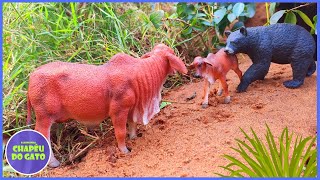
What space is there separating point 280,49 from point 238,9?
11.2 inches

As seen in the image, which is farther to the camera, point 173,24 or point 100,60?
point 173,24

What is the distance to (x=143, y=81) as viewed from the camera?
1.78 metres

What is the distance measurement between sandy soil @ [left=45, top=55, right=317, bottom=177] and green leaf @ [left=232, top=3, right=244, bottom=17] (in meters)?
0.32

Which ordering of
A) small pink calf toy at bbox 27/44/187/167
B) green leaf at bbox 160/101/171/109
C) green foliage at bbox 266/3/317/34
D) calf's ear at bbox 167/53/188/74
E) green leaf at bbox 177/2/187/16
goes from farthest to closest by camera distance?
green leaf at bbox 177/2/187/16, green foliage at bbox 266/3/317/34, green leaf at bbox 160/101/171/109, calf's ear at bbox 167/53/188/74, small pink calf toy at bbox 27/44/187/167

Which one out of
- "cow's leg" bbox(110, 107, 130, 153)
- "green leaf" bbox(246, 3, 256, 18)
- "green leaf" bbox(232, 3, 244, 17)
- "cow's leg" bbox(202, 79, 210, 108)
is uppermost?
"green leaf" bbox(232, 3, 244, 17)

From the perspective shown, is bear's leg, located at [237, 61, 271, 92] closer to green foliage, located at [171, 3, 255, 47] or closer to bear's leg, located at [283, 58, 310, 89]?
bear's leg, located at [283, 58, 310, 89]

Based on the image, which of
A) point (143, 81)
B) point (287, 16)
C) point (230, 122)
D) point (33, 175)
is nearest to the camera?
point (33, 175)

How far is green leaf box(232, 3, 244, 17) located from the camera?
230 cm

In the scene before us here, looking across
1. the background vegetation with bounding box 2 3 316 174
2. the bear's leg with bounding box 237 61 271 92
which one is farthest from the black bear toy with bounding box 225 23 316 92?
the background vegetation with bounding box 2 3 316 174

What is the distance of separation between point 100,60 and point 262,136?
734 millimetres

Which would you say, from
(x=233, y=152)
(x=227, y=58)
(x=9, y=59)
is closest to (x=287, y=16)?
(x=227, y=58)

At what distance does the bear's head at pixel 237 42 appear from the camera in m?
2.11

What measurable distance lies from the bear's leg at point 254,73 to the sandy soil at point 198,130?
0.04 metres

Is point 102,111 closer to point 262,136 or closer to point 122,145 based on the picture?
point 122,145
